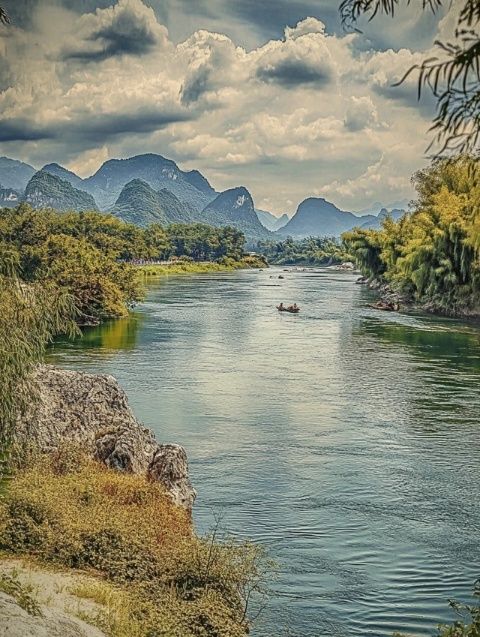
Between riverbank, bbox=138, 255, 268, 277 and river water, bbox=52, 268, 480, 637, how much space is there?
63.0m

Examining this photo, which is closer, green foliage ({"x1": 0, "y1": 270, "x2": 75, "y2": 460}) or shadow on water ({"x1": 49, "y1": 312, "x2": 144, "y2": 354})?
green foliage ({"x1": 0, "y1": 270, "x2": 75, "y2": 460})

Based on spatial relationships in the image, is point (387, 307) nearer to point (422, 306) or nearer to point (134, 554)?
point (422, 306)

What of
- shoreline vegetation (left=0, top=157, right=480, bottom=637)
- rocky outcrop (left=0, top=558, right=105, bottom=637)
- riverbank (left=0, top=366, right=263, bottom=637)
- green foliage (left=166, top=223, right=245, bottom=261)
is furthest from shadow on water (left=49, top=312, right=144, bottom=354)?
green foliage (left=166, top=223, right=245, bottom=261)

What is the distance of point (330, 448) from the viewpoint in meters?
20.5

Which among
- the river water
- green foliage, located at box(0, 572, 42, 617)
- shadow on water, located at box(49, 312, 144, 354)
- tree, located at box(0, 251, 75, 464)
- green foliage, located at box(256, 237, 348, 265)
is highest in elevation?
green foliage, located at box(256, 237, 348, 265)

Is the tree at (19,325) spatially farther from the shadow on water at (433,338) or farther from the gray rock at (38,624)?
the shadow on water at (433,338)

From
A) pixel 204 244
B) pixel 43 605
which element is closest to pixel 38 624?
pixel 43 605

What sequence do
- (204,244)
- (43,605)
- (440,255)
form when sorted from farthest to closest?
(204,244)
(440,255)
(43,605)

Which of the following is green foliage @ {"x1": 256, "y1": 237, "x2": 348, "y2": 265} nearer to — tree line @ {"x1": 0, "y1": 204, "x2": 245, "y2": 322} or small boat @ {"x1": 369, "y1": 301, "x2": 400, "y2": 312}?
tree line @ {"x1": 0, "y1": 204, "x2": 245, "y2": 322}

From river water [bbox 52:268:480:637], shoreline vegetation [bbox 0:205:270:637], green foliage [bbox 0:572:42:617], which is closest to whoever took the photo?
green foliage [bbox 0:572:42:617]

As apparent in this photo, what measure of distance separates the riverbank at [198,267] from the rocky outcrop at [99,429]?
80420mm

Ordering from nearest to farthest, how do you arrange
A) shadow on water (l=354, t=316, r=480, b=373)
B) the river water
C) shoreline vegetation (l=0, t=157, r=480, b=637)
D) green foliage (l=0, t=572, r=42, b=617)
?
green foliage (l=0, t=572, r=42, b=617) → shoreline vegetation (l=0, t=157, r=480, b=637) → the river water → shadow on water (l=354, t=316, r=480, b=373)

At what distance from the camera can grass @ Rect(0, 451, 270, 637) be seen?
1009cm

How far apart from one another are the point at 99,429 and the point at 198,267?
10562 centimetres
